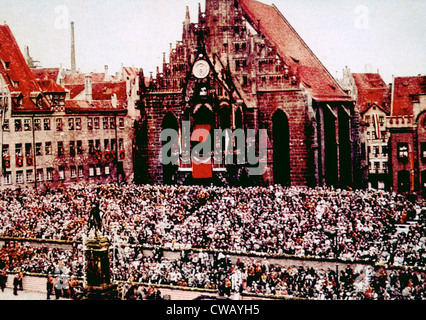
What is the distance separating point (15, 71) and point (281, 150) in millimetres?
10369

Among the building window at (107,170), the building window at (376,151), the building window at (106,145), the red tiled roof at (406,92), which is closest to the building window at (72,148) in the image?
the building window at (106,145)

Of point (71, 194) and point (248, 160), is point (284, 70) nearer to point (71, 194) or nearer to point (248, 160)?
point (248, 160)

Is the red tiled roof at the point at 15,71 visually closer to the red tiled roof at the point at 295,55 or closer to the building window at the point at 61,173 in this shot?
the building window at the point at 61,173

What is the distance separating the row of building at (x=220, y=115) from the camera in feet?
82.4

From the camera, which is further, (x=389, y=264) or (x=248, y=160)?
(x=248, y=160)

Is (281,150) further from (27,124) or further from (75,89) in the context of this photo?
(27,124)

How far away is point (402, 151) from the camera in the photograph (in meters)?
24.1

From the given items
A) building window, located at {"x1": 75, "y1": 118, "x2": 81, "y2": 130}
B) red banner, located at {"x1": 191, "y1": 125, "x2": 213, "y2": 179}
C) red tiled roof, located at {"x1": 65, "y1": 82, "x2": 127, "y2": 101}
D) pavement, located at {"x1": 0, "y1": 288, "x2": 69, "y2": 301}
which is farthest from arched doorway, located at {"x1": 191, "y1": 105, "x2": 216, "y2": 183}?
pavement, located at {"x1": 0, "y1": 288, "x2": 69, "y2": 301}

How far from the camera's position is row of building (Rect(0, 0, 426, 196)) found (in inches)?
989

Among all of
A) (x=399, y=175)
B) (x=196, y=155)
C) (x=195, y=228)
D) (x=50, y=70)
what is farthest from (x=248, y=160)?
(x=50, y=70)

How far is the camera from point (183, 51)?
29.5 m

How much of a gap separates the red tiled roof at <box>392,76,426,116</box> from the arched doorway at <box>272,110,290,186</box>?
194 inches
